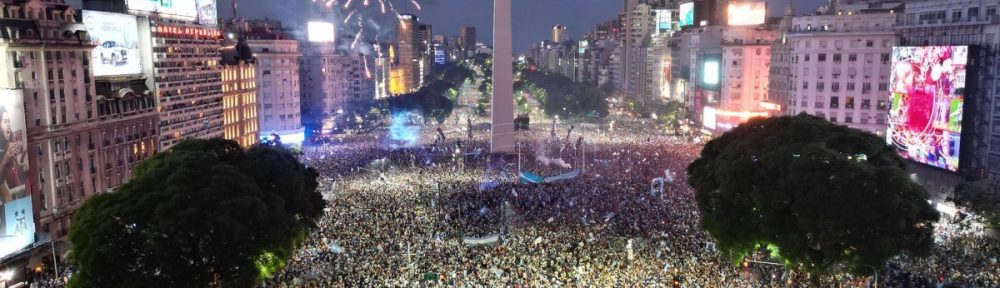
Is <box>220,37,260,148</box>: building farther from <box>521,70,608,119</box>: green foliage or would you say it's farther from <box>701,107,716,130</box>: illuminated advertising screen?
<box>701,107,716,130</box>: illuminated advertising screen

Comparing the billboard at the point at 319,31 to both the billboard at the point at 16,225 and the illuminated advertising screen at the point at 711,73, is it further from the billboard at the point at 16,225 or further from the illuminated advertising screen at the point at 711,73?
the billboard at the point at 16,225

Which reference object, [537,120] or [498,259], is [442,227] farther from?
[537,120]

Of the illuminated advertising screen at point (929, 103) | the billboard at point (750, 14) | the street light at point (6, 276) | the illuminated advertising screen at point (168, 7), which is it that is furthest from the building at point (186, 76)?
the billboard at point (750, 14)

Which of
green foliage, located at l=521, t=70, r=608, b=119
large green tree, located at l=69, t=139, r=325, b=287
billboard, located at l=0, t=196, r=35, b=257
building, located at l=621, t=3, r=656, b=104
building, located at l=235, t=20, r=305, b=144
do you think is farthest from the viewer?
building, located at l=621, t=3, r=656, b=104

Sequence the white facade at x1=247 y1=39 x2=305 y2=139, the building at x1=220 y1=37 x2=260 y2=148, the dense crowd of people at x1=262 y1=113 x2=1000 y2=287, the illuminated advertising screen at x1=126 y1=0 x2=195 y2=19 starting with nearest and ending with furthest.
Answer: the dense crowd of people at x1=262 y1=113 x2=1000 y2=287 < the illuminated advertising screen at x1=126 y1=0 x2=195 y2=19 < the building at x1=220 y1=37 x2=260 y2=148 < the white facade at x1=247 y1=39 x2=305 y2=139

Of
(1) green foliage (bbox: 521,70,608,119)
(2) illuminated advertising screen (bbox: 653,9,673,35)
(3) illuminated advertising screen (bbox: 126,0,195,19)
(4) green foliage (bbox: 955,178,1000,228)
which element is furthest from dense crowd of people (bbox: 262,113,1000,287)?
(2) illuminated advertising screen (bbox: 653,9,673,35)

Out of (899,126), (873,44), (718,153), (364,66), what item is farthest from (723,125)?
(364,66)

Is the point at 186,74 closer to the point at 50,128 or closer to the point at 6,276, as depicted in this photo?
the point at 50,128
